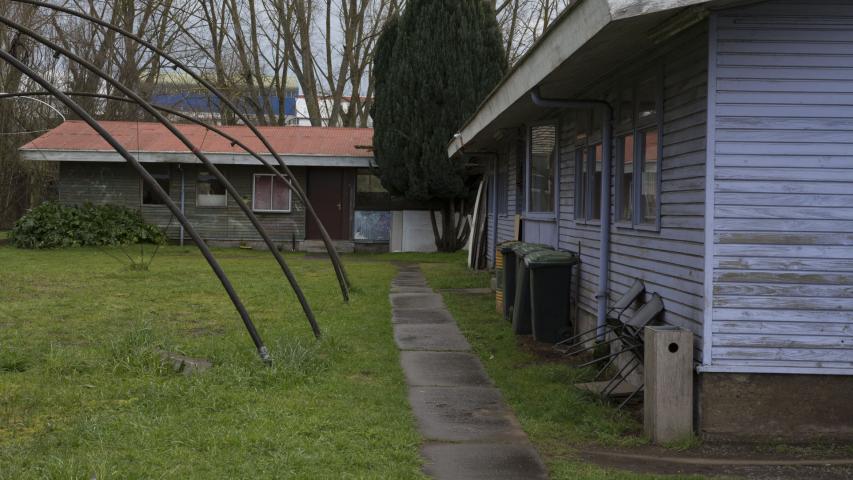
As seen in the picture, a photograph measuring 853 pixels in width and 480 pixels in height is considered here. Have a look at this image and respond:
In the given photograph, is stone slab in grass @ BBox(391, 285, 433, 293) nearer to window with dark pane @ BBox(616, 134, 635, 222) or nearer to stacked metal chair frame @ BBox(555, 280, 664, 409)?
window with dark pane @ BBox(616, 134, 635, 222)

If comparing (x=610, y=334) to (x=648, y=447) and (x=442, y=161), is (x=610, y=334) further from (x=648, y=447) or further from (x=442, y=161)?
(x=442, y=161)

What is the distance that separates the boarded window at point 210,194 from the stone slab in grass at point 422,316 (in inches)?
581

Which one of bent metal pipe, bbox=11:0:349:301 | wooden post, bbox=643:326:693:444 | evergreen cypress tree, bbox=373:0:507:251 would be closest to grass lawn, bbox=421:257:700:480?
wooden post, bbox=643:326:693:444

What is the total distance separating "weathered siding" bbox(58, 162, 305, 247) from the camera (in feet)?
86.9

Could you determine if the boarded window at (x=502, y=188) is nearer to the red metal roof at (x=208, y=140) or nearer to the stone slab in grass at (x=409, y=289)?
the stone slab in grass at (x=409, y=289)

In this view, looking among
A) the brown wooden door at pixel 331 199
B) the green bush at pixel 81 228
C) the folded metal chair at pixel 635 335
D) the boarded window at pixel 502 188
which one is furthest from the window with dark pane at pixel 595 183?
the brown wooden door at pixel 331 199

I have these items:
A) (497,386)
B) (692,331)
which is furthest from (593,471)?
(497,386)

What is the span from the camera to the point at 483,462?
5.62 meters

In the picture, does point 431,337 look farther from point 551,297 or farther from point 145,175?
point 145,175

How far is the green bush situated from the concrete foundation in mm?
20629

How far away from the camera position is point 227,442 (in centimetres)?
568

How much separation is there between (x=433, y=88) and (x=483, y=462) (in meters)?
19.1

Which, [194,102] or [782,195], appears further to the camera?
[194,102]

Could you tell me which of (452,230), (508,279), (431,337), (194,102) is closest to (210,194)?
(452,230)
